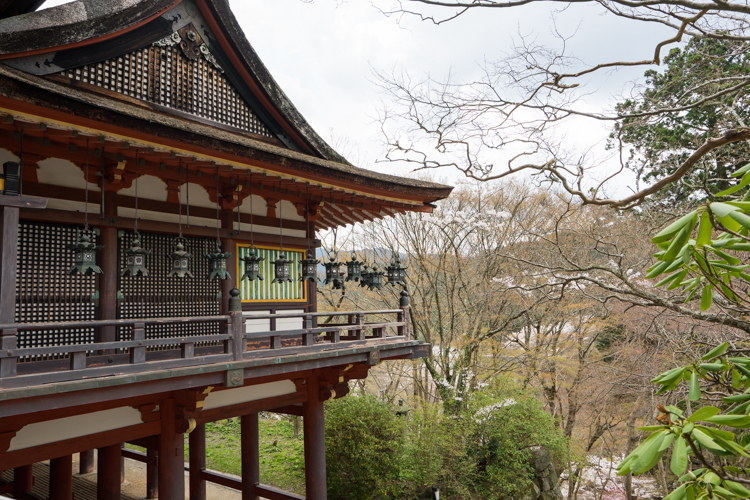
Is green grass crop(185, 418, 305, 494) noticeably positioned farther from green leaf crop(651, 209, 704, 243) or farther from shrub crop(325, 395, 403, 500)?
green leaf crop(651, 209, 704, 243)

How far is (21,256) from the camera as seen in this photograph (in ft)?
16.2

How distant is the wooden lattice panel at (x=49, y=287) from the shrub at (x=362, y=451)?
703 centimetres

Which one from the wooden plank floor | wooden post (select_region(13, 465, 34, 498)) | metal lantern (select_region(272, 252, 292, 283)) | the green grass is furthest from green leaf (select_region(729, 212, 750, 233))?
the green grass

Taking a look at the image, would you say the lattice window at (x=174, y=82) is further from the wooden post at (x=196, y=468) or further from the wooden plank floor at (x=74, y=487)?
the wooden plank floor at (x=74, y=487)

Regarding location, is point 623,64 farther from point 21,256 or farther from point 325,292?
point 325,292

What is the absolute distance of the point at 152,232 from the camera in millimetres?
6105

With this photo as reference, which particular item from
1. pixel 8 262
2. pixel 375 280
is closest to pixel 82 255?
pixel 8 262

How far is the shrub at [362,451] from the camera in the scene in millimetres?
10859

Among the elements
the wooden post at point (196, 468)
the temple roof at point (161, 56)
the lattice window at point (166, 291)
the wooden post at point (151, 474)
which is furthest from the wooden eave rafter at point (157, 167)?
the wooden post at point (151, 474)

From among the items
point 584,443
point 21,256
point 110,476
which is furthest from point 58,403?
point 584,443

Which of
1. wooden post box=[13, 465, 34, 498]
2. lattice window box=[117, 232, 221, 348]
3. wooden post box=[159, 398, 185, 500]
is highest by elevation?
lattice window box=[117, 232, 221, 348]

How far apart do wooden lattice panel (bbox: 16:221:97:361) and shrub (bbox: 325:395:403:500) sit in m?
7.03

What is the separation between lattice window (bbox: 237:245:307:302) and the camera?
7.13 m

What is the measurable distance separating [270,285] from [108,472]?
4.23 meters
